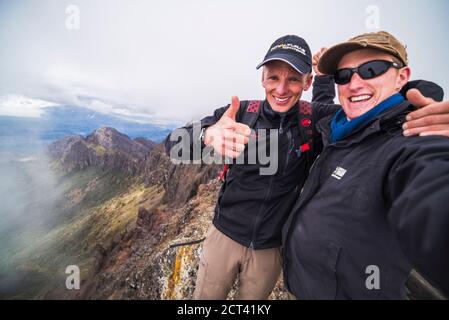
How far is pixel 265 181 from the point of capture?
171 inches

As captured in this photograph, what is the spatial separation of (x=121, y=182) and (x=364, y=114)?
209 metres

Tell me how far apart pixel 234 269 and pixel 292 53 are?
460 centimetres

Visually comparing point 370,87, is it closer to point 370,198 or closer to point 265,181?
point 370,198

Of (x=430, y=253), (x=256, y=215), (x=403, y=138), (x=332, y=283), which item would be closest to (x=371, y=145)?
(x=403, y=138)

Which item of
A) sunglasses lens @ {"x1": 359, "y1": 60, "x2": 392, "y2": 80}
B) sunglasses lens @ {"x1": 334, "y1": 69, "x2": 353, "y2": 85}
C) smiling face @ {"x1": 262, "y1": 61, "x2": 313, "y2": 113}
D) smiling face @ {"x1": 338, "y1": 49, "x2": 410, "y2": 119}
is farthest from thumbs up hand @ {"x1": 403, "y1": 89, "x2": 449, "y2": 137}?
smiling face @ {"x1": 262, "y1": 61, "x2": 313, "y2": 113}

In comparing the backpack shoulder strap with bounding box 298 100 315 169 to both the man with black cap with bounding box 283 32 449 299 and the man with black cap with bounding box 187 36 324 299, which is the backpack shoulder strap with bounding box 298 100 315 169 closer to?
the man with black cap with bounding box 187 36 324 299

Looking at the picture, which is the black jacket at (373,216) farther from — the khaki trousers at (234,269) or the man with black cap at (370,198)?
the khaki trousers at (234,269)

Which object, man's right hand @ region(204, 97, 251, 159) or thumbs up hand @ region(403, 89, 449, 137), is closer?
thumbs up hand @ region(403, 89, 449, 137)

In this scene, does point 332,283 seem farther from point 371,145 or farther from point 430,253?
point 371,145

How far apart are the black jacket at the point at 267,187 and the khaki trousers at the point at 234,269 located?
344mm

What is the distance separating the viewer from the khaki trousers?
4.84m

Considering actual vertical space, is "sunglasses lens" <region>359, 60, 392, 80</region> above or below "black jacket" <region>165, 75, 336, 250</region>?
above

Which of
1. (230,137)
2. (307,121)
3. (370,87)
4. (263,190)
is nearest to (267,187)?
(263,190)

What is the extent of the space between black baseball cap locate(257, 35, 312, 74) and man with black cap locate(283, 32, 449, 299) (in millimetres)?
350
